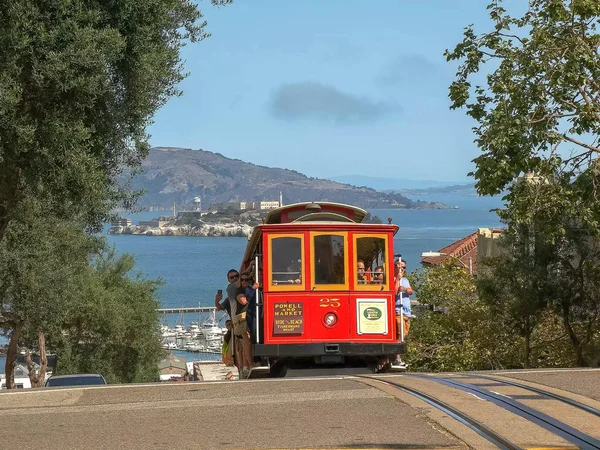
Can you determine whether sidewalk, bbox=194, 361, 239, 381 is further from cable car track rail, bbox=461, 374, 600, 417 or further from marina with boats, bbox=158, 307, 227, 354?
cable car track rail, bbox=461, 374, 600, 417

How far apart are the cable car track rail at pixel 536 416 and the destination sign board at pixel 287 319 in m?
5.81

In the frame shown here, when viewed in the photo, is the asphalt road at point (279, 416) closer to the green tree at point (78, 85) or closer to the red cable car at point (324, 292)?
the green tree at point (78, 85)

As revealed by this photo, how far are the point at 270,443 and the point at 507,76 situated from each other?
1441 centimetres

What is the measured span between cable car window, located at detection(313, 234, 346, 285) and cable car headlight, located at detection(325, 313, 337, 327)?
55 cm

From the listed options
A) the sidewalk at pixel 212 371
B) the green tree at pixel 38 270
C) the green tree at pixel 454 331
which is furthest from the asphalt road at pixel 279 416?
the sidewalk at pixel 212 371

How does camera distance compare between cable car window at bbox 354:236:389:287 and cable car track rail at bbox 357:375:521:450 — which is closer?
cable car track rail at bbox 357:375:521:450

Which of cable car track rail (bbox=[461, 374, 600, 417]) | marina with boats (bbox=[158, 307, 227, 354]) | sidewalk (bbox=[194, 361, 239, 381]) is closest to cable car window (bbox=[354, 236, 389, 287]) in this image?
cable car track rail (bbox=[461, 374, 600, 417])

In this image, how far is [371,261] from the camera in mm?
18281

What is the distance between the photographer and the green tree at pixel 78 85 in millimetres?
13062

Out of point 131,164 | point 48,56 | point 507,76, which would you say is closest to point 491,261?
point 507,76

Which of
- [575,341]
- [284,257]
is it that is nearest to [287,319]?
[284,257]

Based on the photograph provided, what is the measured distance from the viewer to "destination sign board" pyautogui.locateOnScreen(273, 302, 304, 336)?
58.9ft

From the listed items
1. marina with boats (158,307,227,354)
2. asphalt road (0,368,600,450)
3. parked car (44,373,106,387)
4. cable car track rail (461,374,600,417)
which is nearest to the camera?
asphalt road (0,368,600,450)

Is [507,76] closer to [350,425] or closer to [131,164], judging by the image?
[131,164]
